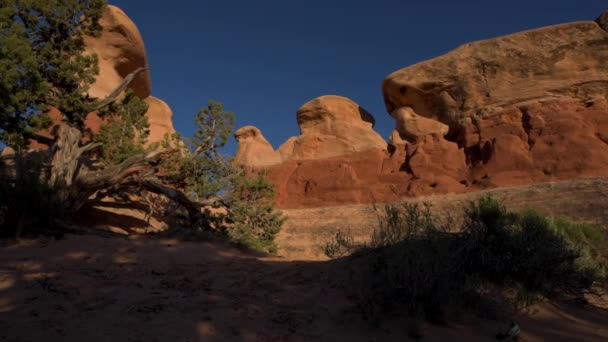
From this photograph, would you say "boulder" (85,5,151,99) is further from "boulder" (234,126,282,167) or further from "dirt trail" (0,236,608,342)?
"boulder" (234,126,282,167)

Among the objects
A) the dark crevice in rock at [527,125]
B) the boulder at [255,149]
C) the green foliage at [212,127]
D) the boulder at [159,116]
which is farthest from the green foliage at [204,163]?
the boulder at [255,149]

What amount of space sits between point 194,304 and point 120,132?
11.2 m

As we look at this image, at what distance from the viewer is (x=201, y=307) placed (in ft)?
13.9

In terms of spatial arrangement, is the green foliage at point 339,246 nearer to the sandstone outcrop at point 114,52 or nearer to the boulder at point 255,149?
the sandstone outcrop at point 114,52

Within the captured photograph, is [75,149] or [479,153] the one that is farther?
[479,153]

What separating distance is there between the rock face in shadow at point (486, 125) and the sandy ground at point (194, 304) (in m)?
21.8

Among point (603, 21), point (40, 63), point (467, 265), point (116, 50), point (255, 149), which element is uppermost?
point (603, 21)

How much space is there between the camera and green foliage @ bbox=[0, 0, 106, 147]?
34.3 feet

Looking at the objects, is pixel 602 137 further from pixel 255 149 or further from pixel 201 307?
pixel 255 149

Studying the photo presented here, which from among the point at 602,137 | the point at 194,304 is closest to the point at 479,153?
the point at 602,137

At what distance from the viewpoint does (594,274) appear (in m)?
5.80

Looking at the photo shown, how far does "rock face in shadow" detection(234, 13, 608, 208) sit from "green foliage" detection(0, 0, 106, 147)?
71.8 ft

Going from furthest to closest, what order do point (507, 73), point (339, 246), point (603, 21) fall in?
point (507, 73) < point (603, 21) < point (339, 246)

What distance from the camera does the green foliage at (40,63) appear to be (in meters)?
10.5
